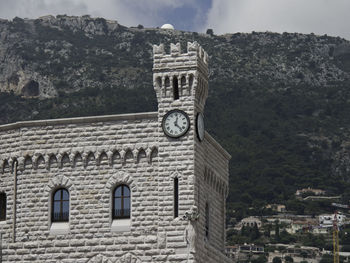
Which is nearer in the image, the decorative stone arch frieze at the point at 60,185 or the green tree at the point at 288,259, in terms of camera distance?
the decorative stone arch frieze at the point at 60,185

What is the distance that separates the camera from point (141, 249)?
41.0 metres

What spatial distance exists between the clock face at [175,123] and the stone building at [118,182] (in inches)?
1.8

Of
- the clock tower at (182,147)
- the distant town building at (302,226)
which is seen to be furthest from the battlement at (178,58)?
the distant town building at (302,226)

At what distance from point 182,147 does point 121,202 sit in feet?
13.1

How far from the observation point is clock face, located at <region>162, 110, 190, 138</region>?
41531 millimetres

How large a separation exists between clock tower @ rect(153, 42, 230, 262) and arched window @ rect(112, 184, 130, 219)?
6.33ft

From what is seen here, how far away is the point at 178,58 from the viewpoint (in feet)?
139

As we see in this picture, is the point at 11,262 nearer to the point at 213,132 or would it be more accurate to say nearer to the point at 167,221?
the point at 167,221

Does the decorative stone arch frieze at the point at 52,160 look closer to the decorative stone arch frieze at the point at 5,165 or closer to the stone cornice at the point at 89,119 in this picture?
the stone cornice at the point at 89,119

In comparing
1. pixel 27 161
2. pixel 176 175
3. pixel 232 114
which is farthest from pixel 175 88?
pixel 232 114

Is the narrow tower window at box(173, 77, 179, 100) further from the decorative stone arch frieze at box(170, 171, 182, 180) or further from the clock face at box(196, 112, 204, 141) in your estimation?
the decorative stone arch frieze at box(170, 171, 182, 180)

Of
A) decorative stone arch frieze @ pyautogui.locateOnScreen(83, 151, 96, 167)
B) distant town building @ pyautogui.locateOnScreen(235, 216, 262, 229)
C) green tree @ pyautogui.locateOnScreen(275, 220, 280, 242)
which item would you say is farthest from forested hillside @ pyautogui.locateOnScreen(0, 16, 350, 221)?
decorative stone arch frieze @ pyautogui.locateOnScreen(83, 151, 96, 167)

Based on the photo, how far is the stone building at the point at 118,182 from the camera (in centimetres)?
4094

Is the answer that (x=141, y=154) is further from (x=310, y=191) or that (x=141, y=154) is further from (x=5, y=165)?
(x=310, y=191)
